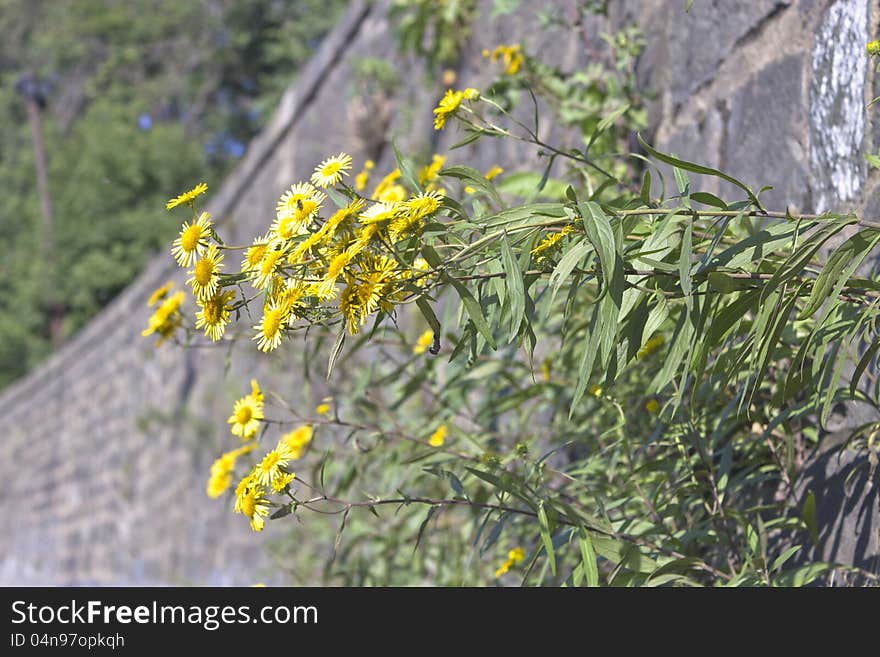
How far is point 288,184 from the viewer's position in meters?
5.59

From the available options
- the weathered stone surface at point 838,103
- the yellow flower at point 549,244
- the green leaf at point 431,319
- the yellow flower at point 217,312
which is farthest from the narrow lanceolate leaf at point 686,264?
the weathered stone surface at point 838,103

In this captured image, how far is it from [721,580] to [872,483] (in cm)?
25

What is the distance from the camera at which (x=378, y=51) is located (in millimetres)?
5023

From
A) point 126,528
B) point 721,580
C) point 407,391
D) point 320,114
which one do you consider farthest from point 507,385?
point 126,528

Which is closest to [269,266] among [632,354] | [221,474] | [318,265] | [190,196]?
[318,265]

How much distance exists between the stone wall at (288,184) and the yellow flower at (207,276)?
2.94ft

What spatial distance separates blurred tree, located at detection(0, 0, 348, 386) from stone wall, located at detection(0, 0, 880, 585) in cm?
105

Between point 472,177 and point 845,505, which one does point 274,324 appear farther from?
point 845,505

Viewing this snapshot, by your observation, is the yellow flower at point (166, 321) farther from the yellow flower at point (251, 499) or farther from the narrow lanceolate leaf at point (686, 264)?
the narrow lanceolate leaf at point (686, 264)

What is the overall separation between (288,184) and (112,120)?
10504mm

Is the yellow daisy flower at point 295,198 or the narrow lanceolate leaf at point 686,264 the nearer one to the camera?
the narrow lanceolate leaf at point 686,264

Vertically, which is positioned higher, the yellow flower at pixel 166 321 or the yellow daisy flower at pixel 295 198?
the yellow flower at pixel 166 321

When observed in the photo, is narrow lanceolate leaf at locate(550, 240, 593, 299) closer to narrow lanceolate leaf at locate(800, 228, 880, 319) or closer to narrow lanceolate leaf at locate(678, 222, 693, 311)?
narrow lanceolate leaf at locate(678, 222, 693, 311)

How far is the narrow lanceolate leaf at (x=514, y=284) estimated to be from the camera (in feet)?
3.74
